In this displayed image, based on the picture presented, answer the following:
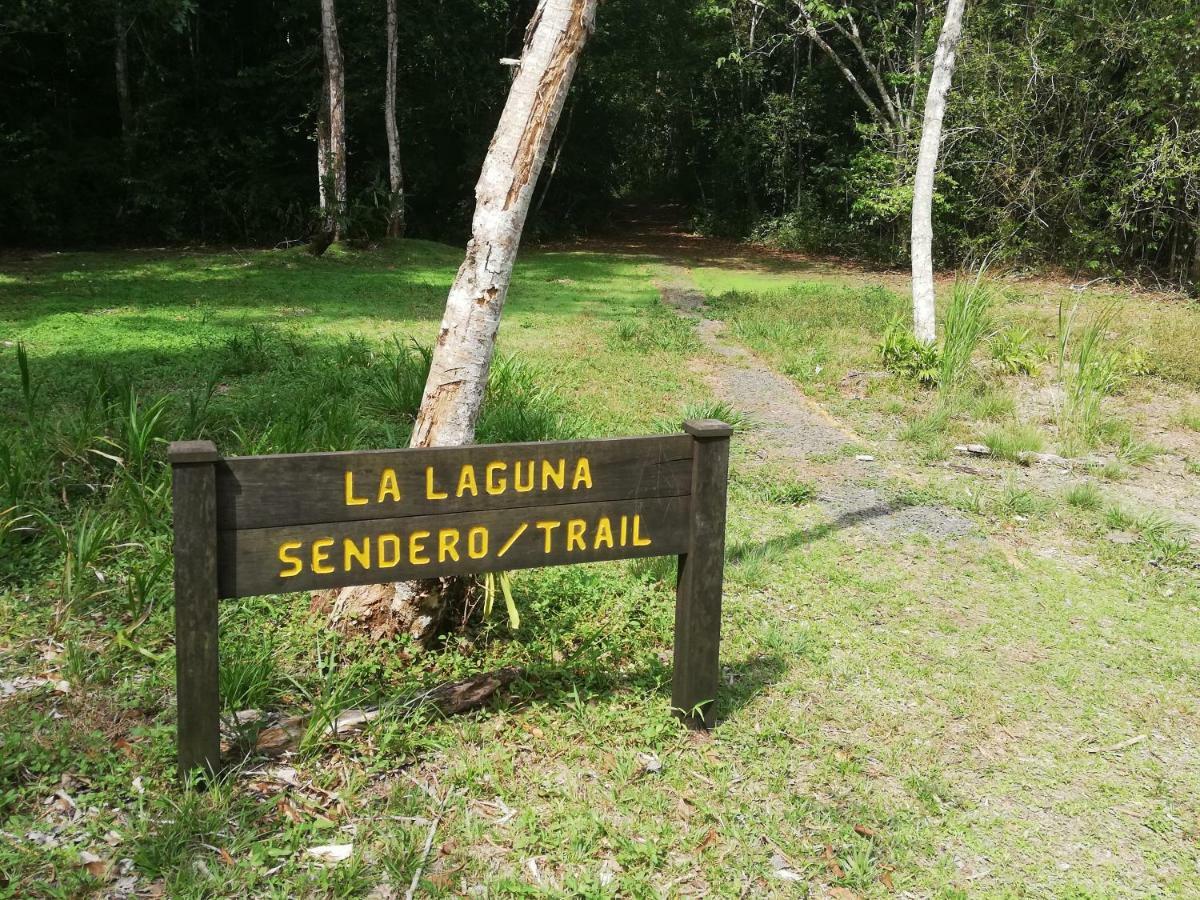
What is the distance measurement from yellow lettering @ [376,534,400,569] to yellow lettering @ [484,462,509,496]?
31 cm

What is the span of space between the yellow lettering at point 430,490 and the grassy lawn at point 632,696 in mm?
889

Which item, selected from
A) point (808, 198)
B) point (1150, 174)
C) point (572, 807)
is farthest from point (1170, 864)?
point (808, 198)

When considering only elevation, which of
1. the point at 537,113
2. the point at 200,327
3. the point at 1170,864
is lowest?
the point at 1170,864

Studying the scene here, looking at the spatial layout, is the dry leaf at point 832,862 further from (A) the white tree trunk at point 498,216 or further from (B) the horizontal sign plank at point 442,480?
(A) the white tree trunk at point 498,216

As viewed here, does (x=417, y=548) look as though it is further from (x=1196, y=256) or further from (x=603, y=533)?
(x=1196, y=256)

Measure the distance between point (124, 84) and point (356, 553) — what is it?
64.6 ft

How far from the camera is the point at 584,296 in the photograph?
1409 cm

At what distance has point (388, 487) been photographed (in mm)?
2748

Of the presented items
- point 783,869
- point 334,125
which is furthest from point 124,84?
point 783,869

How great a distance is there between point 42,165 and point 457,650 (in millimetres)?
18098

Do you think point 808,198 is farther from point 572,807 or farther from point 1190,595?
point 572,807

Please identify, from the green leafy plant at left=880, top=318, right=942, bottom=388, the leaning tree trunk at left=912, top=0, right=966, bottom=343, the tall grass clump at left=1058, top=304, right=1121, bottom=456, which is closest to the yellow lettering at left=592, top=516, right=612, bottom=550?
the tall grass clump at left=1058, top=304, right=1121, bottom=456

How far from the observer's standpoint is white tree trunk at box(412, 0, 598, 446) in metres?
3.69

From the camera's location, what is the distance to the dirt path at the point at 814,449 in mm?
5738
